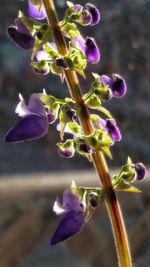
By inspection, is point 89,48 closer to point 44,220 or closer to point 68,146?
point 68,146

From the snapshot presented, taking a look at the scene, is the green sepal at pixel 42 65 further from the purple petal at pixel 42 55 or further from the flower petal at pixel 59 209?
the flower petal at pixel 59 209

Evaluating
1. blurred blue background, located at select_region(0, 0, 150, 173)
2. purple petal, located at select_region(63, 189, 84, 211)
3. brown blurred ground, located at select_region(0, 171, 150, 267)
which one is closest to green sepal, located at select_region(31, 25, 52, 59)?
purple petal, located at select_region(63, 189, 84, 211)

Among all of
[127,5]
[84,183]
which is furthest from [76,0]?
[84,183]

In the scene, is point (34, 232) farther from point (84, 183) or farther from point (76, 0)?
point (76, 0)

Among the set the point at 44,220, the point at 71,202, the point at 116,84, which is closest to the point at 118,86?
the point at 116,84

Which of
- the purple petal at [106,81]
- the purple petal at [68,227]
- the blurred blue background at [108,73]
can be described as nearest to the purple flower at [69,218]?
the purple petal at [68,227]

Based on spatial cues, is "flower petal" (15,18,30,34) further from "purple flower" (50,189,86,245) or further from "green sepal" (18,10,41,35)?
"purple flower" (50,189,86,245)

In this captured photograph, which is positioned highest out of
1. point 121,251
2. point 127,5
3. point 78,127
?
point 127,5
